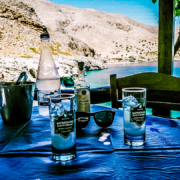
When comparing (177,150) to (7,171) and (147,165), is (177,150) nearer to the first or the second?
(147,165)

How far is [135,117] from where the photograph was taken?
1.16ft

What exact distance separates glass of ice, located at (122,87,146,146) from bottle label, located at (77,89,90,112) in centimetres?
19

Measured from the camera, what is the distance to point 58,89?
66 centimetres

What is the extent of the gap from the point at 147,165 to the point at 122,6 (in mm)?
21468

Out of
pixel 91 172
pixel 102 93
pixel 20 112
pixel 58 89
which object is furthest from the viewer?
pixel 102 93

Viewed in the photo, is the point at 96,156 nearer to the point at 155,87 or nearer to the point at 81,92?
the point at 81,92

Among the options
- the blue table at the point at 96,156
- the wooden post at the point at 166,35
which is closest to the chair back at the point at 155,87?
the wooden post at the point at 166,35

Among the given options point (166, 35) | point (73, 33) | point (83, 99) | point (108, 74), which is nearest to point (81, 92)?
point (83, 99)

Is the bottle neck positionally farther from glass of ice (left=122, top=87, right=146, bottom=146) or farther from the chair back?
the chair back

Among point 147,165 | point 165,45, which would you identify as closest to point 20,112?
point 147,165

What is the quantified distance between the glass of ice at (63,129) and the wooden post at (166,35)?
3.39ft

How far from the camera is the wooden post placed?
3.76 ft

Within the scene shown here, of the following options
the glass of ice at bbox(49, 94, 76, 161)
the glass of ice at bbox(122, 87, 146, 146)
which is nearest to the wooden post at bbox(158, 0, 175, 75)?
the glass of ice at bbox(122, 87, 146, 146)

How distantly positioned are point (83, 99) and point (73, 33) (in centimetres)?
1437
